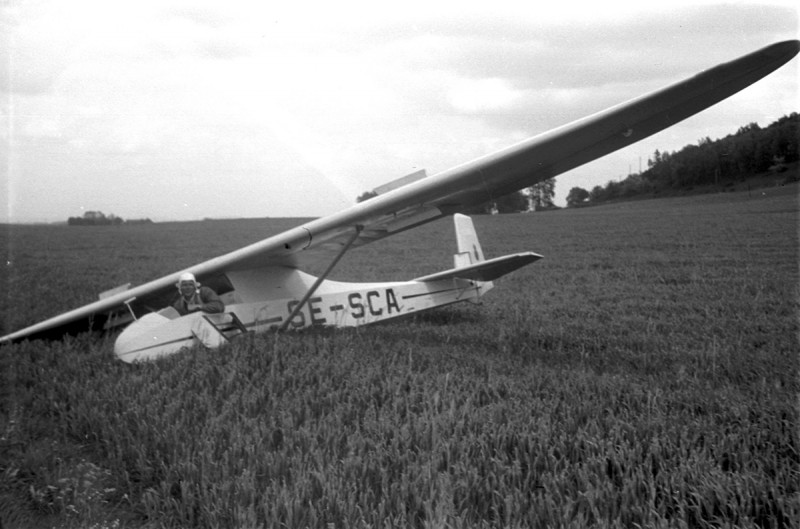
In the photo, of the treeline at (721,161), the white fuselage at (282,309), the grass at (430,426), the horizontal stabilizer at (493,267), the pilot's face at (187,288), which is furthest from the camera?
the treeline at (721,161)

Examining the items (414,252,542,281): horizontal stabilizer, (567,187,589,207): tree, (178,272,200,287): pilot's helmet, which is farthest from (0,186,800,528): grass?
(567,187,589,207): tree

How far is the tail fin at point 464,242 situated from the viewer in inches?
353

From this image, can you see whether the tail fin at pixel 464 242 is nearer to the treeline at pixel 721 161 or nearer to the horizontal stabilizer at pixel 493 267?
the horizontal stabilizer at pixel 493 267

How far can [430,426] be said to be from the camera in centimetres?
339

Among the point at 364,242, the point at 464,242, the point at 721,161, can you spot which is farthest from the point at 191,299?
the point at 721,161

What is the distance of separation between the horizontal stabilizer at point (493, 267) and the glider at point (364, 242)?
17 mm

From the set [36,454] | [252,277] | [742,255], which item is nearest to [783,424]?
[36,454]

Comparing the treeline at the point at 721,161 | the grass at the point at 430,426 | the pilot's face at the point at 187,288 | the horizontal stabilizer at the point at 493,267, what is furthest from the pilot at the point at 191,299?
the treeline at the point at 721,161

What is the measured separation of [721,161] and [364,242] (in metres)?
7.04

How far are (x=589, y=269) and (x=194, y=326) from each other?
9292 mm

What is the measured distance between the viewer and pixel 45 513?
2.93 meters

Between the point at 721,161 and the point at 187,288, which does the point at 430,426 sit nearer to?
the point at 187,288

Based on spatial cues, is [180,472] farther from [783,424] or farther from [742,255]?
[742,255]

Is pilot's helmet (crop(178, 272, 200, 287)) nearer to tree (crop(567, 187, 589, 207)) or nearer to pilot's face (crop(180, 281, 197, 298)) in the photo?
pilot's face (crop(180, 281, 197, 298))
